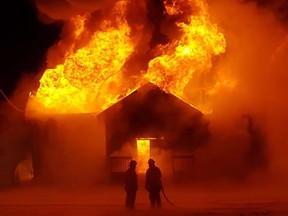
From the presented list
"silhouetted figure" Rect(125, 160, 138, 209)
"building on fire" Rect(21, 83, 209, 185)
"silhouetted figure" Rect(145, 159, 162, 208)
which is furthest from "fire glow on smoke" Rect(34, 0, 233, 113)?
"silhouetted figure" Rect(145, 159, 162, 208)

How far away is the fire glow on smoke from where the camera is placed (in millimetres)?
23219

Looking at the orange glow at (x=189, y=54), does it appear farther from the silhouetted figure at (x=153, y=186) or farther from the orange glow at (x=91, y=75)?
the silhouetted figure at (x=153, y=186)

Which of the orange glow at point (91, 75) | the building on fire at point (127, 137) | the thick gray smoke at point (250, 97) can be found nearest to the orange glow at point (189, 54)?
the thick gray smoke at point (250, 97)

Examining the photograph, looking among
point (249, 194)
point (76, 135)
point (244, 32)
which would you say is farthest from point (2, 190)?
point (244, 32)

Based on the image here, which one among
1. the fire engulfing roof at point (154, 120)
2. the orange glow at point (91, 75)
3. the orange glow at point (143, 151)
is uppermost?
the orange glow at point (91, 75)

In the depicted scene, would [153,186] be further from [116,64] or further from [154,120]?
[116,64]

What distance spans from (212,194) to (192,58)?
27.9 feet

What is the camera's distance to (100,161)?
69.9 feet

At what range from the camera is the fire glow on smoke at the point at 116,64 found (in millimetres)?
23219

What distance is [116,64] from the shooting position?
2428 cm

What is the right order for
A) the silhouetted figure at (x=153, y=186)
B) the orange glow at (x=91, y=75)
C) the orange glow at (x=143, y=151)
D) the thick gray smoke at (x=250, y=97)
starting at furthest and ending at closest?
the orange glow at (x=91, y=75) → the orange glow at (x=143, y=151) → the thick gray smoke at (x=250, y=97) → the silhouetted figure at (x=153, y=186)

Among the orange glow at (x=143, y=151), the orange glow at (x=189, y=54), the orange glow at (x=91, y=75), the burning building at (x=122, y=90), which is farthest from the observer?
the orange glow at (x=189, y=54)

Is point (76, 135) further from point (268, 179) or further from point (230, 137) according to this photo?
point (268, 179)

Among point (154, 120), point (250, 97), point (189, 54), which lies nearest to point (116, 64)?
point (189, 54)
